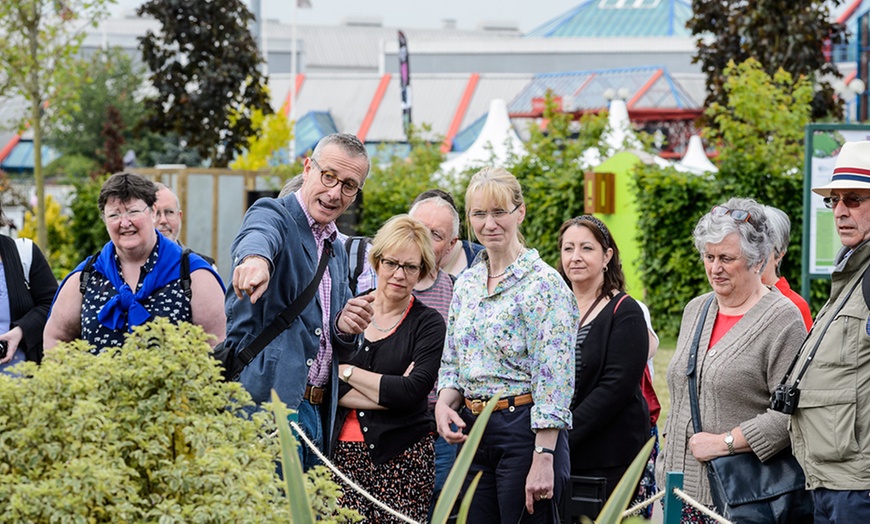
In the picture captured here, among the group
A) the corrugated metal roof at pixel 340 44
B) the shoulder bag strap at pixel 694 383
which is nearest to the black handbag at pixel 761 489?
the shoulder bag strap at pixel 694 383

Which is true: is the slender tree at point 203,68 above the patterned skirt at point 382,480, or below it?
above

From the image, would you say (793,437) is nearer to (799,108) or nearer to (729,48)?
(799,108)

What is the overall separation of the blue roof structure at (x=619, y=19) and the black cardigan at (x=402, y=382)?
73.7 meters

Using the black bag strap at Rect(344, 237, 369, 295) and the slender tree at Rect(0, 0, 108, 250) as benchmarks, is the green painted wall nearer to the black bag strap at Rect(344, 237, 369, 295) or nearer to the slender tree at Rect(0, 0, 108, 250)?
the slender tree at Rect(0, 0, 108, 250)

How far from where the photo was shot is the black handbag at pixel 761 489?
4398 millimetres

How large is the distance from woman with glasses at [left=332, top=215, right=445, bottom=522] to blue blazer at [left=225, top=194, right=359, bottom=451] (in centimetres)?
53

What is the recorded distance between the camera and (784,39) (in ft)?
58.9

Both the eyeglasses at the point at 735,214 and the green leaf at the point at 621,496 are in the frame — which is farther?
the eyeglasses at the point at 735,214

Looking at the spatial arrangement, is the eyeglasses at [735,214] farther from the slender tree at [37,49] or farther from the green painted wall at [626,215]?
the slender tree at [37,49]

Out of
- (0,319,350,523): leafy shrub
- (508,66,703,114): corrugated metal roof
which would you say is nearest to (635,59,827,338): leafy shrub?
(0,319,350,523): leafy shrub

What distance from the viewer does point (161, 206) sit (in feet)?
23.6

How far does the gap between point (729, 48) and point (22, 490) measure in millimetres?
17918

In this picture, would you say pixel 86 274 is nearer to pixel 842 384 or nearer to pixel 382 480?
pixel 382 480

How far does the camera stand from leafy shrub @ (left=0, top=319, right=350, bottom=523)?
109 inches
